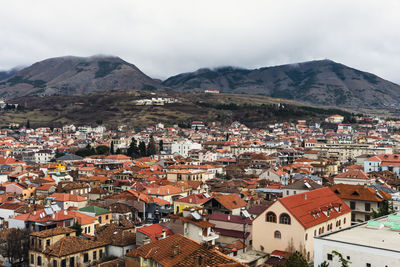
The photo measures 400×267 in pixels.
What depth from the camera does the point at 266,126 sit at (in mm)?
185250

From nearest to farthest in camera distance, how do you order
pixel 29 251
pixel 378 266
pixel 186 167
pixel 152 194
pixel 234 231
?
pixel 378 266 → pixel 29 251 → pixel 234 231 → pixel 152 194 → pixel 186 167

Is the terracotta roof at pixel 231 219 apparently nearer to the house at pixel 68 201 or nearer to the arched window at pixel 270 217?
the arched window at pixel 270 217

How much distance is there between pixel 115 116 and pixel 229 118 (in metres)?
57.6

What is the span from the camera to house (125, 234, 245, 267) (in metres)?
18.3

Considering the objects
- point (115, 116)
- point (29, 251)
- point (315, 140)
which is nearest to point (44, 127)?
point (115, 116)

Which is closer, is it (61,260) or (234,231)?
(61,260)

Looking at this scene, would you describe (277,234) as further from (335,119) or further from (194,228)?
(335,119)

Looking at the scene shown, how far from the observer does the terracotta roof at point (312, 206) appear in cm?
2698

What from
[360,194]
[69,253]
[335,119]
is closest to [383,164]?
[360,194]

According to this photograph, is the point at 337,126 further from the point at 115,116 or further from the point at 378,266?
the point at 378,266

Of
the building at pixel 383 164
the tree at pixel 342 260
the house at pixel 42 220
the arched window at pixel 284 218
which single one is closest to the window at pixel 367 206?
the arched window at pixel 284 218

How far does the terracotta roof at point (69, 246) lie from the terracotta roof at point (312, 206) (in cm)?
1315

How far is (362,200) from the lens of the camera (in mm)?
36594

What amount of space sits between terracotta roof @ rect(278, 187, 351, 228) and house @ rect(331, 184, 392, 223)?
484 centimetres
